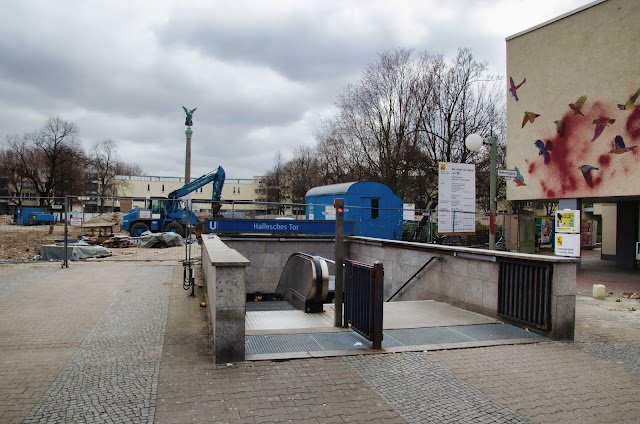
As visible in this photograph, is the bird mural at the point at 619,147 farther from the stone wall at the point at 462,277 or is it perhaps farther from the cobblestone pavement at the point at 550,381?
the cobblestone pavement at the point at 550,381

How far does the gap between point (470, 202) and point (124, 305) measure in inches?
422

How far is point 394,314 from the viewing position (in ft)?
25.2

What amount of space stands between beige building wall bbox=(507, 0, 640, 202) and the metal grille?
30.5 ft

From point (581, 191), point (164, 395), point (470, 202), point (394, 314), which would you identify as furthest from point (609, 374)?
point (581, 191)

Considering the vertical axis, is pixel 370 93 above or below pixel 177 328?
above

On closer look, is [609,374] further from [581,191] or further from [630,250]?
[630,250]

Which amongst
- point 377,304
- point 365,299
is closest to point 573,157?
point 365,299

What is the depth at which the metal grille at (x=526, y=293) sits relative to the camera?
6184mm

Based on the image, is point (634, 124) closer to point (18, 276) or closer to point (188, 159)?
point (18, 276)

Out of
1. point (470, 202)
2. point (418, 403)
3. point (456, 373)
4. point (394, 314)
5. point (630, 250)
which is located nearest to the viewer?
point (418, 403)

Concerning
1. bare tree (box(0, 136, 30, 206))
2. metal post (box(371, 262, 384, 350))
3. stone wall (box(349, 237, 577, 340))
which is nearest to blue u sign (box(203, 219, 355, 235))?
stone wall (box(349, 237, 577, 340))

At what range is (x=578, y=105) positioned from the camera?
15.1 meters

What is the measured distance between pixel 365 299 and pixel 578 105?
43.1 feet

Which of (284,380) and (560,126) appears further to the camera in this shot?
(560,126)
